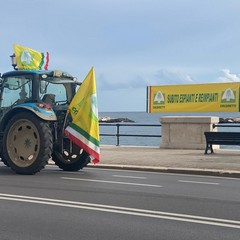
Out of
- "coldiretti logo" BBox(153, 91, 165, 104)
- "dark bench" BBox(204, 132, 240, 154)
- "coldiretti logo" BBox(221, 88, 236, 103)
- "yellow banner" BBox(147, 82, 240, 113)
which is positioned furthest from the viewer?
"coldiretti logo" BBox(153, 91, 165, 104)

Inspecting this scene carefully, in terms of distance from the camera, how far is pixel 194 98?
20234mm

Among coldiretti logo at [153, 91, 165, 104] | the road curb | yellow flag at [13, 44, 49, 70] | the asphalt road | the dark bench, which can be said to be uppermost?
yellow flag at [13, 44, 49, 70]

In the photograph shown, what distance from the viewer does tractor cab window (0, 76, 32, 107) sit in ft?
40.1

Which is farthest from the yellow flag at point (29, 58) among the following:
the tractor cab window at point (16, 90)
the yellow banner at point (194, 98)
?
the tractor cab window at point (16, 90)

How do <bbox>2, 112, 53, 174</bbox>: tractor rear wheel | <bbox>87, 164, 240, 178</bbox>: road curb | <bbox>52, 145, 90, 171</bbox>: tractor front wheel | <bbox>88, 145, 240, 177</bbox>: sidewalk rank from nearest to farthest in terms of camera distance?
1. <bbox>2, 112, 53, 174</bbox>: tractor rear wheel
2. <bbox>87, 164, 240, 178</bbox>: road curb
3. <bbox>88, 145, 240, 177</bbox>: sidewalk
4. <bbox>52, 145, 90, 171</bbox>: tractor front wheel

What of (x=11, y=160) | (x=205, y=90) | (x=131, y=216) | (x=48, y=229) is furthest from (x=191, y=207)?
(x=205, y=90)

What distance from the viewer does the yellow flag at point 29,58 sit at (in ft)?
62.9

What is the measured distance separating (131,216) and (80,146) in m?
5.17

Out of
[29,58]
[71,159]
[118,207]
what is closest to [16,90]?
[71,159]

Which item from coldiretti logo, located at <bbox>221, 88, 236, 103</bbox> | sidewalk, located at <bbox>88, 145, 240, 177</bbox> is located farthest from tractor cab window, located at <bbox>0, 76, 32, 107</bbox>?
coldiretti logo, located at <bbox>221, 88, 236, 103</bbox>

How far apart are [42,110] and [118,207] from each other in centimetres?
489

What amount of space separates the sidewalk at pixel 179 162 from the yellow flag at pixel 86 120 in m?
1.96

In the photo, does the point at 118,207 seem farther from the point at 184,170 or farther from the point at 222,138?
the point at 222,138

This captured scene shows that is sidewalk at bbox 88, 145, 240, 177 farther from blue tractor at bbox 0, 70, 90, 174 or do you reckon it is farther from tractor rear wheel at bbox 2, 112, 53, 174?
tractor rear wheel at bbox 2, 112, 53, 174
